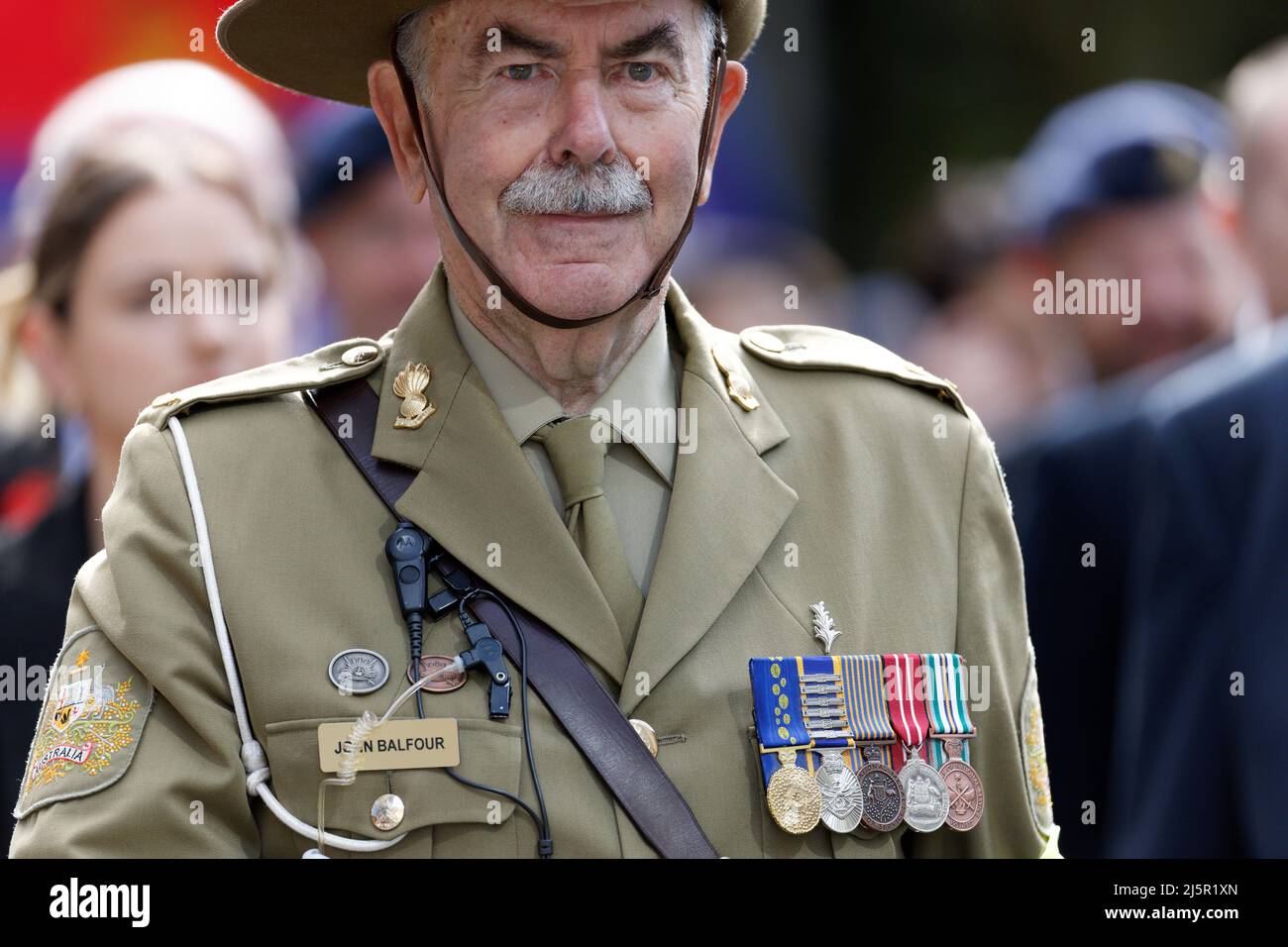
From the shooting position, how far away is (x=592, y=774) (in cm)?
269

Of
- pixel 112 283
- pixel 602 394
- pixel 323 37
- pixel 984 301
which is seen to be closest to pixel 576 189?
pixel 602 394

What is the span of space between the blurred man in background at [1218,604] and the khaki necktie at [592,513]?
2318mm

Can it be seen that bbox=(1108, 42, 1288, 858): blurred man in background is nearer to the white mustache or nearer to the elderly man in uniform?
the elderly man in uniform

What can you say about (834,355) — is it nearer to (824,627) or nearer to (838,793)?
(824,627)

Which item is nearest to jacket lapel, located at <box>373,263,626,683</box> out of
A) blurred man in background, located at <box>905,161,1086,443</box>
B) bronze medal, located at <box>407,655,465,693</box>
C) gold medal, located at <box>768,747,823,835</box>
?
bronze medal, located at <box>407,655,465,693</box>

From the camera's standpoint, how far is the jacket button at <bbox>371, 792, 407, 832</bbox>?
8.58ft

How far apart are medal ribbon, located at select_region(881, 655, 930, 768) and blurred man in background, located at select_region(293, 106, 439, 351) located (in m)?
2.68

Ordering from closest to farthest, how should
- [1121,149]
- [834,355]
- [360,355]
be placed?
1. [360,355]
2. [834,355]
3. [1121,149]

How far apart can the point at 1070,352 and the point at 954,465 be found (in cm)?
317

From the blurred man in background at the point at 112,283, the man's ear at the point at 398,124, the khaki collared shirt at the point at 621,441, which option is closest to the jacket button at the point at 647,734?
the khaki collared shirt at the point at 621,441

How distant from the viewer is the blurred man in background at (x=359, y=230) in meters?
5.15

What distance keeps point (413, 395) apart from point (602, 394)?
0.32m

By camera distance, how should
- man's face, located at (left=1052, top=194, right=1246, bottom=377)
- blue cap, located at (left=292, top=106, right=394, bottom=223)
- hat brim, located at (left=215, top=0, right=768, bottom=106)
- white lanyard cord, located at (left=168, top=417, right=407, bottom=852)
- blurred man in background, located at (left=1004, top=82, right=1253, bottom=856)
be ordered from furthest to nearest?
man's face, located at (left=1052, top=194, right=1246, bottom=377), blurred man in background, located at (left=1004, top=82, right=1253, bottom=856), blue cap, located at (left=292, top=106, right=394, bottom=223), hat brim, located at (left=215, top=0, right=768, bottom=106), white lanyard cord, located at (left=168, top=417, right=407, bottom=852)

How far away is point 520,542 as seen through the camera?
2807 millimetres
